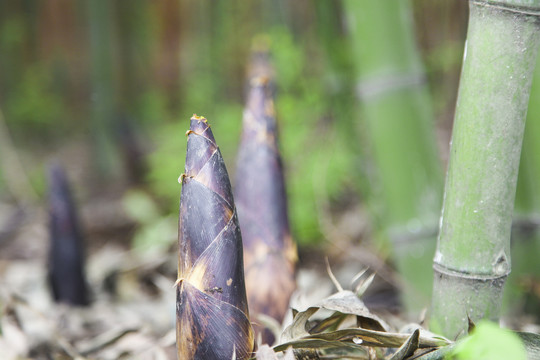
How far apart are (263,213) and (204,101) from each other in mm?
3019

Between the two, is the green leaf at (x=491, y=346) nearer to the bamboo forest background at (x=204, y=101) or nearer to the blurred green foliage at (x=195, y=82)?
the bamboo forest background at (x=204, y=101)

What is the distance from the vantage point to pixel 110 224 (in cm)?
266

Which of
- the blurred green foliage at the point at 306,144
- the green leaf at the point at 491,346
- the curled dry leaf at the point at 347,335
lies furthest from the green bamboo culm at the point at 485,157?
the blurred green foliage at the point at 306,144

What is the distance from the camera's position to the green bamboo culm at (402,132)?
3.14 ft

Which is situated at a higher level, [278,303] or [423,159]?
[423,159]

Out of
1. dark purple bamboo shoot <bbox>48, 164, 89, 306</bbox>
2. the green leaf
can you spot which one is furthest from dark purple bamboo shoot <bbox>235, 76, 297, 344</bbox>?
dark purple bamboo shoot <bbox>48, 164, 89, 306</bbox>

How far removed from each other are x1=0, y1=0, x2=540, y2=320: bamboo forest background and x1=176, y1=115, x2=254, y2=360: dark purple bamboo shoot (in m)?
0.49

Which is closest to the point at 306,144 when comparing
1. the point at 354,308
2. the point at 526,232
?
the point at 526,232

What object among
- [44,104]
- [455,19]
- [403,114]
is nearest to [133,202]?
[455,19]

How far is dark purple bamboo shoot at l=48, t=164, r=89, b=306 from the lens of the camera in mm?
1130

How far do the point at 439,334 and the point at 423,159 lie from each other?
419 millimetres

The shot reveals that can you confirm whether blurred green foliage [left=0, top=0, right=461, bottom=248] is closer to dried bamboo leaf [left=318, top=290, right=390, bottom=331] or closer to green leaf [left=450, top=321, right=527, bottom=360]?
dried bamboo leaf [left=318, top=290, right=390, bottom=331]

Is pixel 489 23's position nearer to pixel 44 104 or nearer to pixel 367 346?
pixel 367 346

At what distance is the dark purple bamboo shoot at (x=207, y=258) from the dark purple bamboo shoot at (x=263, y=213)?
17cm
